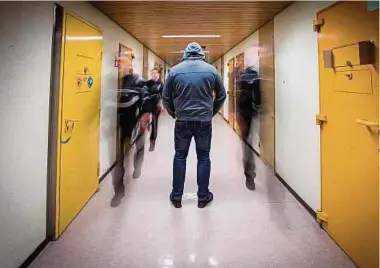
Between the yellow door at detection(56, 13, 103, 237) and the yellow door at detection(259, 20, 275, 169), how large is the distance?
2.24m

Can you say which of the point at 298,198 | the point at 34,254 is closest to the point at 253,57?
the point at 298,198

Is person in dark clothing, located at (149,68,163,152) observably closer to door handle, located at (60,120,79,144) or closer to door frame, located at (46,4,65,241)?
door handle, located at (60,120,79,144)

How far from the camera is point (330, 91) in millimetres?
1969

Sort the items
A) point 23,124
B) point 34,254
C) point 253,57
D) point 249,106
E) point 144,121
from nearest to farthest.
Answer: point 23,124 < point 34,254 < point 253,57 < point 249,106 < point 144,121

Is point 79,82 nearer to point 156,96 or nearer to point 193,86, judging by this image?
point 193,86

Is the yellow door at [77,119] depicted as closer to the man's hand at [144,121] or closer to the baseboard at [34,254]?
the baseboard at [34,254]

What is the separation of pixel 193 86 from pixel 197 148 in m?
0.61

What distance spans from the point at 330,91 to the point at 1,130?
210 cm

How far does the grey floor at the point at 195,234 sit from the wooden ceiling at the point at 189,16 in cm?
201

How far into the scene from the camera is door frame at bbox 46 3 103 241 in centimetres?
190

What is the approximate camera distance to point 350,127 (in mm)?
1721

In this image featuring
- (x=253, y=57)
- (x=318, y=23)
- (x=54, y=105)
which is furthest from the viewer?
(x=253, y=57)

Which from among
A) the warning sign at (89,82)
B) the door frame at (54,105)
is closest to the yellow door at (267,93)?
the warning sign at (89,82)

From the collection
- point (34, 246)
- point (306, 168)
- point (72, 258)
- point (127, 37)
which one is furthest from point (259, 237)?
point (127, 37)
